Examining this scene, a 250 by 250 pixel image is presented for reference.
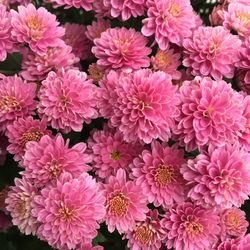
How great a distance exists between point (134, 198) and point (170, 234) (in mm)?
91

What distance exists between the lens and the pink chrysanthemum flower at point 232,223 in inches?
40.2

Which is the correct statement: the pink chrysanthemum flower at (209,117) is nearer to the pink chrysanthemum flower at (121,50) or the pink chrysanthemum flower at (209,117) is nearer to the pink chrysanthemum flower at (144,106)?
the pink chrysanthemum flower at (144,106)

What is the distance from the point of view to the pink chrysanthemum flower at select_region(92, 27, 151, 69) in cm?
106

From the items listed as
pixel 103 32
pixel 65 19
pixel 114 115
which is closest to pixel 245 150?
pixel 114 115

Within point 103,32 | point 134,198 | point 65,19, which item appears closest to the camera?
point 134,198

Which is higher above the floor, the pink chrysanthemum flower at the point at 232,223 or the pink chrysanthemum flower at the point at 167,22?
the pink chrysanthemum flower at the point at 167,22

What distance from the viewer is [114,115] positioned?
0.99 m

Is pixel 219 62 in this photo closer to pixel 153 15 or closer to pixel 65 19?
pixel 153 15

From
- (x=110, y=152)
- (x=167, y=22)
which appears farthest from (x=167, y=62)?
(x=110, y=152)

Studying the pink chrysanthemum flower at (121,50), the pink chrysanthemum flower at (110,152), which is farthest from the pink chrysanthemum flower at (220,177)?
the pink chrysanthemum flower at (121,50)

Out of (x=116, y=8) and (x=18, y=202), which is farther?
(x=116, y=8)

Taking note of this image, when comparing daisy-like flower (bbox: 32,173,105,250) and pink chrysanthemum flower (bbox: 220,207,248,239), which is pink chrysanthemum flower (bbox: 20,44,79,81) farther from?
pink chrysanthemum flower (bbox: 220,207,248,239)

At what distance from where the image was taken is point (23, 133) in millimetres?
1021

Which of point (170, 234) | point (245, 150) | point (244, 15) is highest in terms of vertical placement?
point (244, 15)
